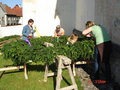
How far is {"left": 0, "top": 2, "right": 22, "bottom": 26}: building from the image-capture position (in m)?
56.2

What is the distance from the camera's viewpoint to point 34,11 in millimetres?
15898

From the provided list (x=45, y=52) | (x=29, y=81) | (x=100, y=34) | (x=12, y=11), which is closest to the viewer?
(x=45, y=52)

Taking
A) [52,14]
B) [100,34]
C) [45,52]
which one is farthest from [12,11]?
[100,34]

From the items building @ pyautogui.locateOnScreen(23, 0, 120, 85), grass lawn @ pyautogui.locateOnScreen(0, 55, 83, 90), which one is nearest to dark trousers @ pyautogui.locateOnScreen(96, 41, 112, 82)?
grass lawn @ pyautogui.locateOnScreen(0, 55, 83, 90)

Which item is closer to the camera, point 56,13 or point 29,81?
point 29,81

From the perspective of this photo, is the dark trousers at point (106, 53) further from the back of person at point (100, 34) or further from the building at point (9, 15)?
the building at point (9, 15)

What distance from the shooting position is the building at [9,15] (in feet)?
184

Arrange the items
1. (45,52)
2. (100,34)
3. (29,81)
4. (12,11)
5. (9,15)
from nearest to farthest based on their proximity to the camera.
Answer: (45,52) < (100,34) < (29,81) < (9,15) < (12,11)

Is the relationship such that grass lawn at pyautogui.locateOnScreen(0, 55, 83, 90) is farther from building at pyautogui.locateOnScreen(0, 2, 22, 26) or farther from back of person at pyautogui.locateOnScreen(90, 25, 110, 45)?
building at pyautogui.locateOnScreen(0, 2, 22, 26)

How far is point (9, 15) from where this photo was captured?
2314 inches

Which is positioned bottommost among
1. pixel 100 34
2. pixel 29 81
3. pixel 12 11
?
pixel 29 81

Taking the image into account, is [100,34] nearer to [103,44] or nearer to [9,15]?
[103,44]

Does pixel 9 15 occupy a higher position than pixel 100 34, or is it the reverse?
pixel 9 15

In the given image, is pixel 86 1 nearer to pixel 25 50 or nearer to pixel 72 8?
pixel 72 8
